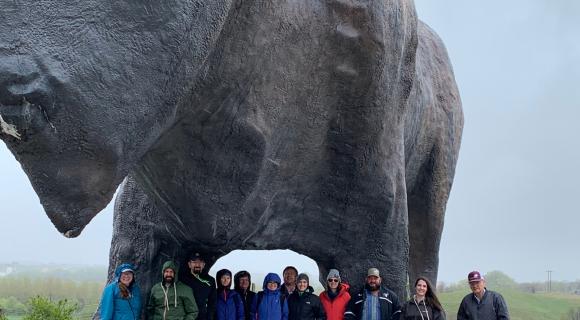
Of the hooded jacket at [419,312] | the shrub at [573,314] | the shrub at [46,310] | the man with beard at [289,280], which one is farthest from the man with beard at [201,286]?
the shrub at [573,314]

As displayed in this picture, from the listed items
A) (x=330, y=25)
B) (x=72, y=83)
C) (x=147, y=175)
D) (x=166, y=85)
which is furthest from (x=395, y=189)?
(x=72, y=83)

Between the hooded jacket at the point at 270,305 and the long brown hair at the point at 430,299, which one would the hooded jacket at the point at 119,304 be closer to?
the hooded jacket at the point at 270,305

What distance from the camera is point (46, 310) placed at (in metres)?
6.23

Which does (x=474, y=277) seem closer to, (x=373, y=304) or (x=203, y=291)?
(x=373, y=304)

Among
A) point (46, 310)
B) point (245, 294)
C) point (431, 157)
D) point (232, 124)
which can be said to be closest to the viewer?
point (232, 124)

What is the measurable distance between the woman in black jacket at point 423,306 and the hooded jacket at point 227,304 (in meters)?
0.92

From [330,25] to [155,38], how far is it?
1.16m

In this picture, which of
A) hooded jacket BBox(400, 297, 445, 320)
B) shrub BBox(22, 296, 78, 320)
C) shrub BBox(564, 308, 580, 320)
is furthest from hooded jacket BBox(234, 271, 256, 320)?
shrub BBox(564, 308, 580, 320)

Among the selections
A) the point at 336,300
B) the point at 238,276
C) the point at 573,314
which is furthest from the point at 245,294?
the point at 573,314

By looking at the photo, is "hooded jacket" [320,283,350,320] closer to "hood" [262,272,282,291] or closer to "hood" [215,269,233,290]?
"hood" [262,272,282,291]

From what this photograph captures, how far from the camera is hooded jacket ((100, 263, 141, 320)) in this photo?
158 inches

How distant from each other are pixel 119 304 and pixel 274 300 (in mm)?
871

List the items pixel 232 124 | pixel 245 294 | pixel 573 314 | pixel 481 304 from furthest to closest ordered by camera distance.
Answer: pixel 573 314, pixel 245 294, pixel 481 304, pixel 232 124

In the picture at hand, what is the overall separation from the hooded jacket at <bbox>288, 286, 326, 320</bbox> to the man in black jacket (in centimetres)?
79
